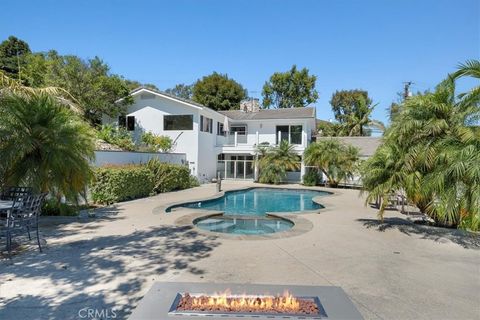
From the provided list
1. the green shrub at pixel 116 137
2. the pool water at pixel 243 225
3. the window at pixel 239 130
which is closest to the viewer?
the pool water at pixel 243 225

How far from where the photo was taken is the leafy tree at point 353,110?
1503 inches

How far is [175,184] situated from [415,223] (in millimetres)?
13686

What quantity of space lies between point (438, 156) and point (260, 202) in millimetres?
11518

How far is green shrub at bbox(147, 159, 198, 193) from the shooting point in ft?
59.3

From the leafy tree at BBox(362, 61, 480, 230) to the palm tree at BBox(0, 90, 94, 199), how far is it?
29.6ft

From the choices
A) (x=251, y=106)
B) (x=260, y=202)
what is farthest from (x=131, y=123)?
(x=260, y=202)

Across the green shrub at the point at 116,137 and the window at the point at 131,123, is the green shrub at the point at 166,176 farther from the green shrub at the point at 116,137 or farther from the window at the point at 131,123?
the window at the point at 131,123

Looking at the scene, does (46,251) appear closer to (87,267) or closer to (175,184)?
(87,267)

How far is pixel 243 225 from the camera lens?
11578mm

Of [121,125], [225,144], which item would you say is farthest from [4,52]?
[225,144]

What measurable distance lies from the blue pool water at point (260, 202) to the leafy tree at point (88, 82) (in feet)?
40.1

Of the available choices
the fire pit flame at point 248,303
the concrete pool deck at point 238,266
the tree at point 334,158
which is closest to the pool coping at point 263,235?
the concrete pool deck at point 238,266

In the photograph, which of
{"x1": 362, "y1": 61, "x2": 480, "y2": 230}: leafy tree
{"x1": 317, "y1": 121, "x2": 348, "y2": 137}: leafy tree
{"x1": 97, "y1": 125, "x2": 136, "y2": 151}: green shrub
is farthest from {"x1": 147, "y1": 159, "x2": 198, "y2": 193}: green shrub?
{"x1": 317, "y1": 121, "x2": 348, "y2": 137}: leafy tree

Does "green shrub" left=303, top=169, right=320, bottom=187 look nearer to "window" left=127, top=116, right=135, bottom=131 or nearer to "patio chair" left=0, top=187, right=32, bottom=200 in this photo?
"window" left=127, top=116, right=135, bottom=131
